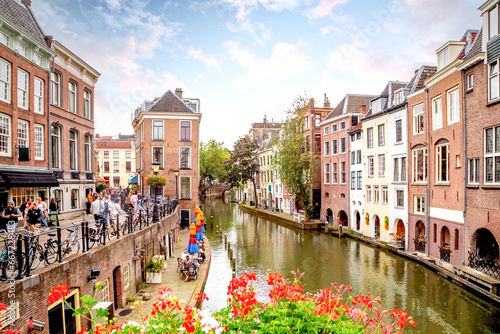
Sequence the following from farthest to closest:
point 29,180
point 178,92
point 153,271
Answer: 1. point 178,92
2. point 29,180
3. point 153,271

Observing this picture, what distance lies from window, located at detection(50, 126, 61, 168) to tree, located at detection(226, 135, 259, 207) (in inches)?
1605

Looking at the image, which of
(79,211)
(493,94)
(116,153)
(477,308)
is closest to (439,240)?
(477,308)

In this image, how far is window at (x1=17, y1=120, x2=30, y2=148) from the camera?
53.6 ft

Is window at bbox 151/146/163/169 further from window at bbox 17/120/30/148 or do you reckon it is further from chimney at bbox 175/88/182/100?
window at bbox 17/120/30/148

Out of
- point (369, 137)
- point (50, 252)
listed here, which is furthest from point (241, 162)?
point (50, 252)

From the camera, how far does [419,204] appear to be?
2508 cm

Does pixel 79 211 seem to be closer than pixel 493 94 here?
No

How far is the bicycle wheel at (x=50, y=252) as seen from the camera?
7829mm

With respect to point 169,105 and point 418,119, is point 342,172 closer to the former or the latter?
point 418,119

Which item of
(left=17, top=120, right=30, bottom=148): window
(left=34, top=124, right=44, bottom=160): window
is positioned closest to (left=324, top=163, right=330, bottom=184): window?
(left=34, top=124, right=44, bottom=160): window

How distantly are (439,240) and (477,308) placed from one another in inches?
283

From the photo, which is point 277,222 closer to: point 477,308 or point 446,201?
point 446,201

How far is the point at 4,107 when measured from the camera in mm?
15117

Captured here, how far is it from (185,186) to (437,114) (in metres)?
25.5
